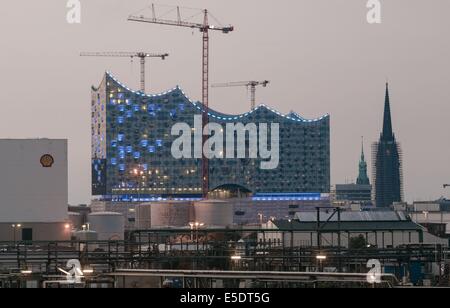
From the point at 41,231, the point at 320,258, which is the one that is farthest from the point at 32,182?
the point at 320,258

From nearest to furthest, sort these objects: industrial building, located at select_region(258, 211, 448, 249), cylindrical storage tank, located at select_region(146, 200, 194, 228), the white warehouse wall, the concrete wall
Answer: the white warehouse wall, the concrete wall, industrial building, located at select_region(258, 211, 448, 249), cylindrical storage tank, located at select_region(146, 200, 194, 228)

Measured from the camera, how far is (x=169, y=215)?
19088 cm

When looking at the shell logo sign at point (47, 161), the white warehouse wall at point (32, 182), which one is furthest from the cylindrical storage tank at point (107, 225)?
the shell logo sign at point (47, 161)

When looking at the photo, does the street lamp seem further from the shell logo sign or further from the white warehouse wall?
the shell logo sign

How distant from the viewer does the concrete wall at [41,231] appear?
81.9 m

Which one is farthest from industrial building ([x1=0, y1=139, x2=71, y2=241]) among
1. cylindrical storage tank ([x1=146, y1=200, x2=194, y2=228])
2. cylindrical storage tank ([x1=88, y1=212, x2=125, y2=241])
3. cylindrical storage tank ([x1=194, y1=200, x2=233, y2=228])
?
cylindrical storage tank ([x1=146, y1=200, x2=194, y2=228])

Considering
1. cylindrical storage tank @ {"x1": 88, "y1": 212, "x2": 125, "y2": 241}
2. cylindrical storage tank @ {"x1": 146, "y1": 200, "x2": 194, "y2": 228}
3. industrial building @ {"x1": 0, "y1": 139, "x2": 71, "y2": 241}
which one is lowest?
cylindrical storage tank @ {"x1": 146, "y1": 200, "x2": 194, "y2": 228}

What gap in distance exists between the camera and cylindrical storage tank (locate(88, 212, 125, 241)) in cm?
11186

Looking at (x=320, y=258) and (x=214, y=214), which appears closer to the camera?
(x=320, y=258)

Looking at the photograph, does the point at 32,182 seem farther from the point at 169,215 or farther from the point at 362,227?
the point at 169,215

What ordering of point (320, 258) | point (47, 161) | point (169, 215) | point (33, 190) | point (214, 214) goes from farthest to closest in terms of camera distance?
1. point (169, 215)
2. point (214, 214)
3. point (33, 190)
4. point (47, 161)
5. point (320, 258)

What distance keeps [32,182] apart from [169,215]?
109 m

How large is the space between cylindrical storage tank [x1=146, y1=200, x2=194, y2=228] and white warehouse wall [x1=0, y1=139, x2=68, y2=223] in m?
104
